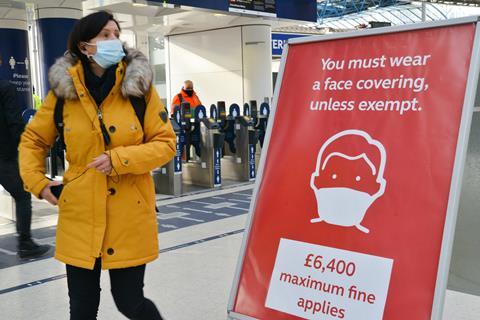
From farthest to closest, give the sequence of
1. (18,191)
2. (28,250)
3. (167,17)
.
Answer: (167,17)
(28,250)
(18,191)

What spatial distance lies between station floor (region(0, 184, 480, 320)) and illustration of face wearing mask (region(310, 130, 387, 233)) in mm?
1235

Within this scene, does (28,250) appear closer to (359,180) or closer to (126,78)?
(126,78)

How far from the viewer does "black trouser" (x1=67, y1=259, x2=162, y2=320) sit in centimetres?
188

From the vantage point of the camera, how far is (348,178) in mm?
1753

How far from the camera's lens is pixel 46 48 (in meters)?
8.67

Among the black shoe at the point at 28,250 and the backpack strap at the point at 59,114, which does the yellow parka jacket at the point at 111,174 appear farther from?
the black shoe at the point at 28,250

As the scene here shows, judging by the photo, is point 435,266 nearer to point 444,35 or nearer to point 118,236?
point 444,35


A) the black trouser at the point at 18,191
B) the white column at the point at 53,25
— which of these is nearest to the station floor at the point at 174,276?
the black trouser at the point at 18,191

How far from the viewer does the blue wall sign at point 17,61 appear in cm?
958


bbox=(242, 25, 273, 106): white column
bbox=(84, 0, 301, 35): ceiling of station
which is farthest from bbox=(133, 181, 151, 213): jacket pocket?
bbox=(242, 25, 273, 106): white column

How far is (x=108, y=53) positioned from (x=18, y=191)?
2404 mm

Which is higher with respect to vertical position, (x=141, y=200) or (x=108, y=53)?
(x=108, y=53)

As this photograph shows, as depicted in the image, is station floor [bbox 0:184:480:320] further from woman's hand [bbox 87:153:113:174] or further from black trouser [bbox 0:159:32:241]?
woman's hand [bbox 87:153:113:174]

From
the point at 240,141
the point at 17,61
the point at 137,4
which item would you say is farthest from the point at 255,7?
the point at 17,61
